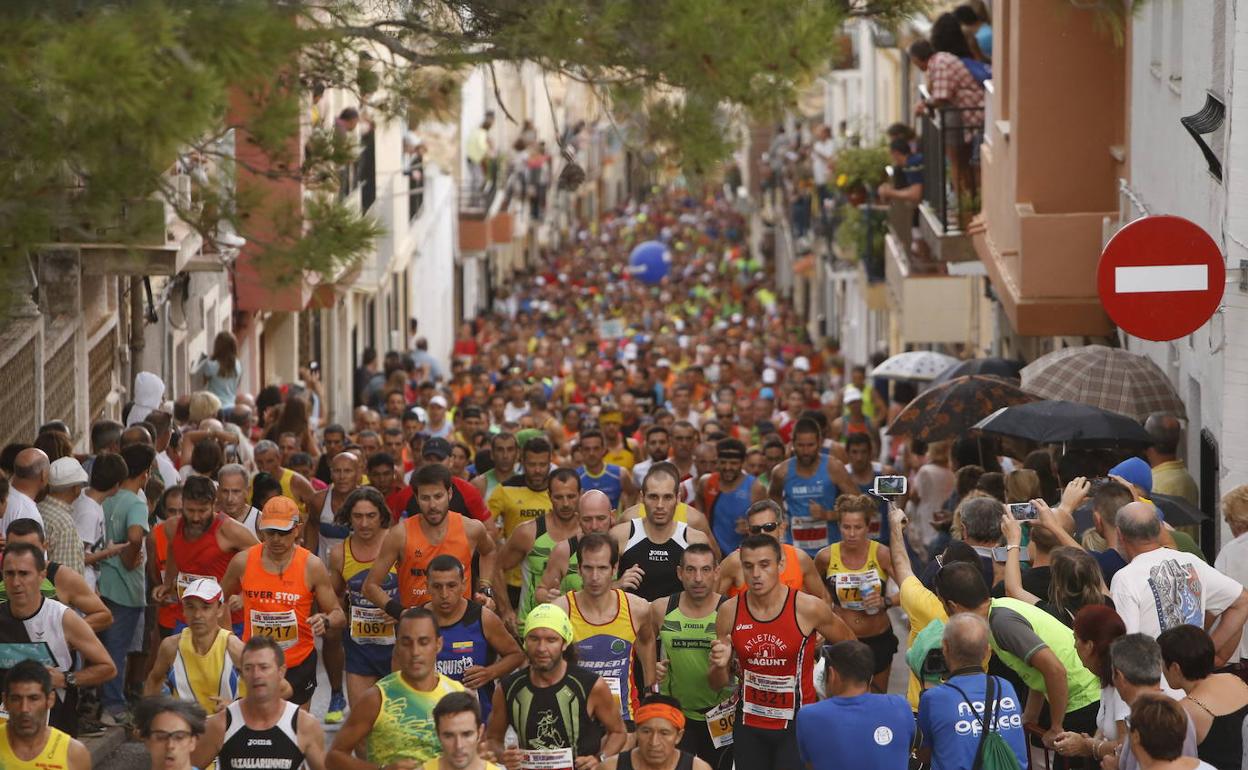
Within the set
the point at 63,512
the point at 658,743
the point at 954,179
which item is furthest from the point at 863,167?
the point at 658,743

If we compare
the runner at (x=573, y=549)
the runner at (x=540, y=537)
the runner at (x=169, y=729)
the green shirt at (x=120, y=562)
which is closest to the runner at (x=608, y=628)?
the runner at (x=573, y=549)

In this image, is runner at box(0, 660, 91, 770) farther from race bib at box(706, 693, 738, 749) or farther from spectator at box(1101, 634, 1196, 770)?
spectator at box(1101, 634, 1196, 770)

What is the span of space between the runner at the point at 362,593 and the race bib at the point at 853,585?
7.33 feet

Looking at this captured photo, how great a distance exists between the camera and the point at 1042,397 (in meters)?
15.1

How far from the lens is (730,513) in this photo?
45.0 feet

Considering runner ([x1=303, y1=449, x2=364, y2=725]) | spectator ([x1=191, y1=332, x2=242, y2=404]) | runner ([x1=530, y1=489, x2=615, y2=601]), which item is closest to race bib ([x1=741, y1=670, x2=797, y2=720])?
Result: runner ([x1=530, y1=489, x2=615, y2=601])

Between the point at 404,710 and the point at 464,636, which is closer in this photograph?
the point at 404,710

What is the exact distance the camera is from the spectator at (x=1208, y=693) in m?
7.96

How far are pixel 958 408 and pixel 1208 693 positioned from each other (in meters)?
7.49

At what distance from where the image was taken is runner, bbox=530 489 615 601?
11211 millimetres

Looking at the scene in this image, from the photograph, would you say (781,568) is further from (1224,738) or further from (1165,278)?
(1224,738)

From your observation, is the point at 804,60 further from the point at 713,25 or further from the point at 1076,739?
the point at 1076,739

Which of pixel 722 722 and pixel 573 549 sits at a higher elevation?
pixel 573 549

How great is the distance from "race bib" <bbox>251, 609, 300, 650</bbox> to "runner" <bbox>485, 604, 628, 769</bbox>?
2285mm
